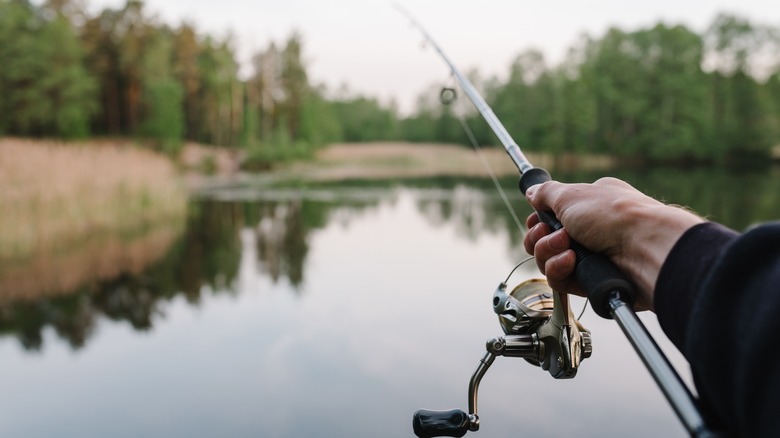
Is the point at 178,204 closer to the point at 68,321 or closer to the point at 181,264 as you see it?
the point at 181,264

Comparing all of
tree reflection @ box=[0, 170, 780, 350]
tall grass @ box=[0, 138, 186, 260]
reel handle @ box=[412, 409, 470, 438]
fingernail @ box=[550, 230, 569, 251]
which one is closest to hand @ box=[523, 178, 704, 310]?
fingernail @ box=[550, 230, 569, 251]

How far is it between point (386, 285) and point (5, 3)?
22.6 metres

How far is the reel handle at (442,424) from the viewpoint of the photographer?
1.18 m

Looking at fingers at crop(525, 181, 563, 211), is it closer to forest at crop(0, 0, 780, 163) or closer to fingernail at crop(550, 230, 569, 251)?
fingernail at crop(550, 230, 569, 251)

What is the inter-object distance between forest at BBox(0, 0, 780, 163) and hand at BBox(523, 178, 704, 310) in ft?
78.7

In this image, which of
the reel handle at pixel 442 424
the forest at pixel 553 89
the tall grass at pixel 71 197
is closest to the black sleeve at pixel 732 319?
the reel handle at pixel 442 424

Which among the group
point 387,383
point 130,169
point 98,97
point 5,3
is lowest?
point 387,383

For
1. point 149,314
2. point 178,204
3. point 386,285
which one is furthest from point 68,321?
point 178,204

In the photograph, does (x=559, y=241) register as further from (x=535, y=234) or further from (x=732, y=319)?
(x=732, y=319)

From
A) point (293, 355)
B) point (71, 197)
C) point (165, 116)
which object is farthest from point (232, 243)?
point (165, 116)

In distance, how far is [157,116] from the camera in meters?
28.7

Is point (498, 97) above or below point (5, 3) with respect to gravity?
below

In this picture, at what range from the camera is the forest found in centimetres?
2478

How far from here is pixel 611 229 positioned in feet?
2.97
